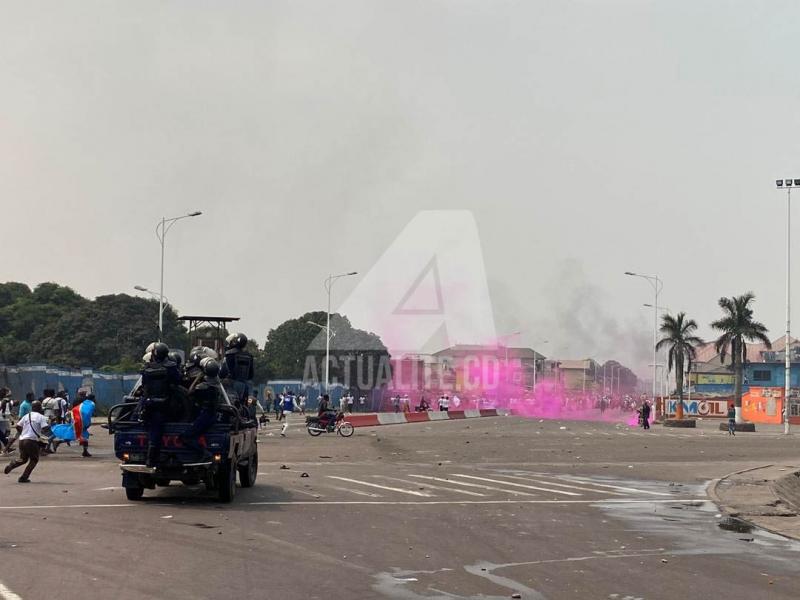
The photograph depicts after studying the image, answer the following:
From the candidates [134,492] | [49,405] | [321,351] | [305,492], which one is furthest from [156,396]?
[321,351]

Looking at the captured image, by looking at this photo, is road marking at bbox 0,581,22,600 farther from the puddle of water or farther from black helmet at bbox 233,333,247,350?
black helmet at bbox 233,333,247,350

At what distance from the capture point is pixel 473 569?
11.4 m

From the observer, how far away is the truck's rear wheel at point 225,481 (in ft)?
57.7

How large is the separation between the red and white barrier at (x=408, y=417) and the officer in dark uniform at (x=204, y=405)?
35.5 meters

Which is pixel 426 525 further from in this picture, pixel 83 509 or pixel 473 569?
pixel 83 509

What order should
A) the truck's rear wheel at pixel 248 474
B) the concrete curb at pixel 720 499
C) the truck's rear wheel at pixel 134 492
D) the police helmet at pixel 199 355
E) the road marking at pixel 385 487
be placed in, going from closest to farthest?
1. the concrete curb at pixel 720 499
2. the truck's rear wheel at pixel 134 492
3. the police helmet at pixel 199 355
4. the road marking at pixel 385 487
5. the truck's rear wheel at pixel 248 474

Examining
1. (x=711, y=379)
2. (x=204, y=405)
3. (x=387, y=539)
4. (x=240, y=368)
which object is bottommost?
(x=711, y=379)

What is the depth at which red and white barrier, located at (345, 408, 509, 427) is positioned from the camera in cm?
5956

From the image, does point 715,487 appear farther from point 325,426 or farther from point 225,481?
point 325,426

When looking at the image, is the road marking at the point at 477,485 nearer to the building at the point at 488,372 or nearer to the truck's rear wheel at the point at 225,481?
the truck's rear wheel at the point at 225,481

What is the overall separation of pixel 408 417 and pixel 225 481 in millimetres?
52577

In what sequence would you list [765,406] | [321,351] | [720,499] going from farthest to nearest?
[321,351] < [765,406] < [720,499]

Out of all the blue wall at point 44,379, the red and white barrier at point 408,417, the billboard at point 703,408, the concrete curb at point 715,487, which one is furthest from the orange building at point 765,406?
the concrete curb at point 715,487

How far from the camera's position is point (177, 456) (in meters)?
17.2
